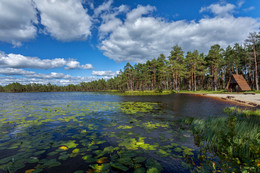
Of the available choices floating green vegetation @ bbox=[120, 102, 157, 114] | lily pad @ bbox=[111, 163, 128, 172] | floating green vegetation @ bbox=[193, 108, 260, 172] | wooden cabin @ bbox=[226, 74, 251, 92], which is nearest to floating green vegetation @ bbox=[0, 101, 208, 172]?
lily pad @ bbox=[111, 163, 128, 172]

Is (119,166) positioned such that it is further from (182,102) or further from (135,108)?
(182,102)

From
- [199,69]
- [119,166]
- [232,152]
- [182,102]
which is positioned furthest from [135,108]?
[199,69]

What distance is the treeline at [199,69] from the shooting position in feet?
165

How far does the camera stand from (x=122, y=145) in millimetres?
4992

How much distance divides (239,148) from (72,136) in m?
6.92

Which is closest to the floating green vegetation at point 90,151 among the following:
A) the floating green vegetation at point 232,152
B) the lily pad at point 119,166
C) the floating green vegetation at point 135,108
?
the lily pad at point 119,166

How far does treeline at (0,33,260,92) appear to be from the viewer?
50375 mm

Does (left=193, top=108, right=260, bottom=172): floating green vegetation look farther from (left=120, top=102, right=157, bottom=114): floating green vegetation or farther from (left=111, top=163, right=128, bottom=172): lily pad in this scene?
(left=120, top=102, right=157, bottom=114): floating green vegetation

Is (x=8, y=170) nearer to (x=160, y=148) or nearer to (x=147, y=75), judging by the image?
(x=160, y=148)

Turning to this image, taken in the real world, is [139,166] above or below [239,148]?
below

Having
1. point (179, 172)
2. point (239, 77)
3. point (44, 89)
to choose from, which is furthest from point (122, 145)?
point (44, 89)

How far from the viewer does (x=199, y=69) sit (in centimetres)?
6109

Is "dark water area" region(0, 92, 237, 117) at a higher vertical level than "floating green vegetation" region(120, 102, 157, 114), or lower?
lower

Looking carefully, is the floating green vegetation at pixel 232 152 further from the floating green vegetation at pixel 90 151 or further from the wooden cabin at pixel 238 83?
the wooden cabin at pixel 238 83
